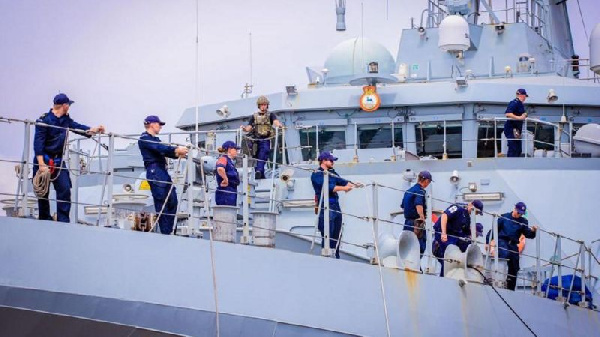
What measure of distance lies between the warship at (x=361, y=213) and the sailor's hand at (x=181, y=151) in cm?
16

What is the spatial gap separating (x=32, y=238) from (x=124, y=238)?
0.70 m

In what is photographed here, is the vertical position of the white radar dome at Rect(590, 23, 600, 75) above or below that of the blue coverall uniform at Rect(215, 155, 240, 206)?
above

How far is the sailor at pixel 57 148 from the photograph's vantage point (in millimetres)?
10172

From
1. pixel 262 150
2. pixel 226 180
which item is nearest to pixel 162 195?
pixel 226 180

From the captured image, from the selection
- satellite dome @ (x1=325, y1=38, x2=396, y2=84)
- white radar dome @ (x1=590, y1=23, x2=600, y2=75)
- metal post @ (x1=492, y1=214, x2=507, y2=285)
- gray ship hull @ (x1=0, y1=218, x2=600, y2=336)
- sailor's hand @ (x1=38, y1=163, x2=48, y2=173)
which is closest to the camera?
gray ship hull @ (x1=0, y1=218, x2=600, y2=336)

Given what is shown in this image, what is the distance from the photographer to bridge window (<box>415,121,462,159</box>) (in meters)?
16.4

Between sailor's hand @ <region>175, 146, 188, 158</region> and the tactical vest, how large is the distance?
13.9ft

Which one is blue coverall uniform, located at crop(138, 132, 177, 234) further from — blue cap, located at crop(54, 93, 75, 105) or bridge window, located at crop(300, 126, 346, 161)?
bridge window, located at crop(300, 126, 346, 161)

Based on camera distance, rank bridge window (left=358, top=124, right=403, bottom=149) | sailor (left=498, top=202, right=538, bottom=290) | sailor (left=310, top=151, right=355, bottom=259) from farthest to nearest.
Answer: bridge window (left=358, top=124, right=403, bottom=149)
sailor (left=498, top=202, right=538, bottom=290)
sailor (left=310, top=151, right=355, bottom=259)

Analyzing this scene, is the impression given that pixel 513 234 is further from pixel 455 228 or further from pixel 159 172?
pixel 159 172

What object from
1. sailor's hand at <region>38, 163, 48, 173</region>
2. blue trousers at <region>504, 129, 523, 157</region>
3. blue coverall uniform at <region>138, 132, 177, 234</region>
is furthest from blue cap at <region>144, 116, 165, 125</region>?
blue trousers at <region>504, 129, 523, 157</region>

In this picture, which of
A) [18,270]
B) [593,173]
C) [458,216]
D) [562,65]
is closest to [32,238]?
[18,270]

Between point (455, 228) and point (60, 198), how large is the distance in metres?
4.17

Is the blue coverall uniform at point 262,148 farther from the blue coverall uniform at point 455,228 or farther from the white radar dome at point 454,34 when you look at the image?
the white radar dome at point 454,34
